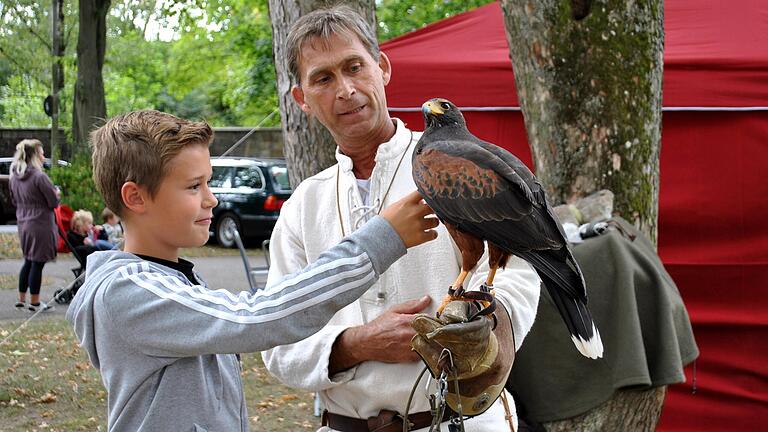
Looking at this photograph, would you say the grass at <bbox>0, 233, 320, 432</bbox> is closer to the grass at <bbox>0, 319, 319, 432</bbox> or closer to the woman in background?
the grass at <bbox>0, 319, 319, 432</bbox>

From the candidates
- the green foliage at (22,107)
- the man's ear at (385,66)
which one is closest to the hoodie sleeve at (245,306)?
the man's ear at (385,66)

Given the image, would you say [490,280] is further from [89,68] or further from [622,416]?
[89,68]

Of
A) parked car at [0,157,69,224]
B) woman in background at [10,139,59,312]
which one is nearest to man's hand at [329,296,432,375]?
woman in background at [10,139,59,312]

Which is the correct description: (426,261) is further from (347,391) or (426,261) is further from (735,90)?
(735,90)

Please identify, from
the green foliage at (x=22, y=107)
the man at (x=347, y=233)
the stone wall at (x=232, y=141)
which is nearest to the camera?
the man at (x=347, y=233)

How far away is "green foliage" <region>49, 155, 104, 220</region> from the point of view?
16.8m

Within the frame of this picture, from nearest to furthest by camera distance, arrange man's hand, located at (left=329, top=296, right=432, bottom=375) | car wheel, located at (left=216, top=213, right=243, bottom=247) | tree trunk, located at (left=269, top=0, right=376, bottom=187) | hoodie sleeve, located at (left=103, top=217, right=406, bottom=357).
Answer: hoodie sleeve, located at (left=103, top=217, right=406, bottom=357)
man's hand, located at (left=329, top=296, right=432, bottom=375)
tree trunk, located at (left=269, top=0, right=376, bottom=187)
car wheel, located at (left=216, top=213, right=243, bottom=247)

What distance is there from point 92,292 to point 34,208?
30.1 ft

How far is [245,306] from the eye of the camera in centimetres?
183

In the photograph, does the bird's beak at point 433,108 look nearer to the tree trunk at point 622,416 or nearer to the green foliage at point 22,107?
the tree trunk at point 622,416

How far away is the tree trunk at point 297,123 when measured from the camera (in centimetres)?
473

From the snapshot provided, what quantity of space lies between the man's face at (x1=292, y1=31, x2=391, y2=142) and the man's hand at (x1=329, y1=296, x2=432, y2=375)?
1.86 ft

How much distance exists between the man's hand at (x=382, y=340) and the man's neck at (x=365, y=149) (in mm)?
505

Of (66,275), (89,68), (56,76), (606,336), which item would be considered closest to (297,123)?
(606,336)
